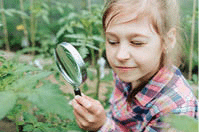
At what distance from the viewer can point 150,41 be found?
40.5 inches

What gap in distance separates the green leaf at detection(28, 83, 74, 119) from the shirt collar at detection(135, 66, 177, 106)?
2.00ft

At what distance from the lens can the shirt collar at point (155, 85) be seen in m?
1.18

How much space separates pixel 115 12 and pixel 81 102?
0.38 m

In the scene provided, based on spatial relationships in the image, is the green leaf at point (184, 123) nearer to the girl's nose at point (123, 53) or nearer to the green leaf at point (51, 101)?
the green leaf at point (51, 101)

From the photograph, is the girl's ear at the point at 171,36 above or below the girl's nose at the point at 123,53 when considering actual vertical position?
above

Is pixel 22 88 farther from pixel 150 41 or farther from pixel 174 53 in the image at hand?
pixel 174 53

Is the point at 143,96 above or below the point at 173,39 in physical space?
below

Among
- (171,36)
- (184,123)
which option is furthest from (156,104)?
(184,123)

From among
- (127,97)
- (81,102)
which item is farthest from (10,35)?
(81,102)

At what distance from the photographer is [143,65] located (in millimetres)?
1049

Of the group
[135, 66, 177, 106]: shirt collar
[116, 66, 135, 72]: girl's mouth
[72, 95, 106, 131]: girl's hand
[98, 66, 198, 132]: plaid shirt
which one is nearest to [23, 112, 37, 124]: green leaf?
[72, 95, 106, 131]: girl's hand

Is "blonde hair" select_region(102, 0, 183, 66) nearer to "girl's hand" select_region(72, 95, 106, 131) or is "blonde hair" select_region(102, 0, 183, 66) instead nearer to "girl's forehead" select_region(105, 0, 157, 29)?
"girl's forehead" select_region(105, 0, 157, 29)

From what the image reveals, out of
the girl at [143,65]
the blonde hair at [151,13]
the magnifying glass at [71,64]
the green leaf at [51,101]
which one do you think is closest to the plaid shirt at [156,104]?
the girl at [143,65]

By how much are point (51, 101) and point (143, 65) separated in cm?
51
